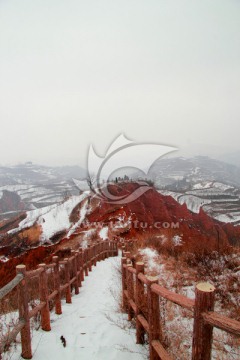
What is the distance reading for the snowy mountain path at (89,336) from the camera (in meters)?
4.10

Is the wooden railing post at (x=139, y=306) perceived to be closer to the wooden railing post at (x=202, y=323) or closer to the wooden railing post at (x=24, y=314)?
the wooden railing post at (x=24, y=314)

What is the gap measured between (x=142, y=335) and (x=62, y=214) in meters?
43.4

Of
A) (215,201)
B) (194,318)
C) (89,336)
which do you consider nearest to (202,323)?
(194,318)

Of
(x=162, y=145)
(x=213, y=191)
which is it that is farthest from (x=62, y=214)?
(x=213, y=191)

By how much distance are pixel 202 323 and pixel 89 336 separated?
3184mm

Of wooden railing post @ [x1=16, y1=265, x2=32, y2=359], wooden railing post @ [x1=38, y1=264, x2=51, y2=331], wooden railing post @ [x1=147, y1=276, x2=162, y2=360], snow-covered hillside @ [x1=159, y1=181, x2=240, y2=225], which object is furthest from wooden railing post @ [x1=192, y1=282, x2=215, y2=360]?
snow-covered hillside @ [x1=159, y1=181, x2=240, y2=225]

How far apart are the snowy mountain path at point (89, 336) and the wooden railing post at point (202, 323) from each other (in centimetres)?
203

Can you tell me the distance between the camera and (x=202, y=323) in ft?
7.46

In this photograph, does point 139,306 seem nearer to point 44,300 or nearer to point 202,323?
point 44,300

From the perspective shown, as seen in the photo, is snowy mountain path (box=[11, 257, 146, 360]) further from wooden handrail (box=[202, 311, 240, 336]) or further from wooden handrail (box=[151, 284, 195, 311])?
wooden handrail (box=[202, 311, 240, 336])

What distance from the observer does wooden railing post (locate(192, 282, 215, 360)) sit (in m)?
2.23

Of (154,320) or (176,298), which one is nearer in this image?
(176,298)

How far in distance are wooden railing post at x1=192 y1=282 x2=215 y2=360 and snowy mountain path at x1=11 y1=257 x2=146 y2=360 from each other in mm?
2027

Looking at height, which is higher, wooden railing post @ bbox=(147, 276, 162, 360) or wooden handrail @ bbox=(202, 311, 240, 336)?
wooden handrail @ bbox=(202, 311, 240, 336)
